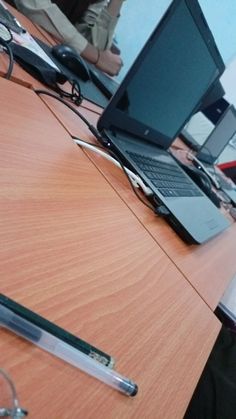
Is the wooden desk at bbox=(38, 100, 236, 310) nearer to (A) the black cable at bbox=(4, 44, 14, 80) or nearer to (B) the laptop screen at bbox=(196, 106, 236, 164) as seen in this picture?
(A) the black cable at bbox=(4, 44, 14, 80)

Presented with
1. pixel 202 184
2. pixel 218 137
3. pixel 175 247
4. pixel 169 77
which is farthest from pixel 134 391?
pixel 218 137

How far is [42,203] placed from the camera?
0.39m

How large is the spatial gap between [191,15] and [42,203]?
63cm

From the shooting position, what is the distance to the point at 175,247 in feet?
1.98

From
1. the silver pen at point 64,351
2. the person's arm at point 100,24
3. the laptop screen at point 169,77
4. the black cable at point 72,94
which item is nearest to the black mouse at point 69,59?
the black cable at point 72,94

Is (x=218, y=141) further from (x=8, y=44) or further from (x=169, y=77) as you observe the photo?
(x=8, y=44)

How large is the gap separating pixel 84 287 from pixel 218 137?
1.95m

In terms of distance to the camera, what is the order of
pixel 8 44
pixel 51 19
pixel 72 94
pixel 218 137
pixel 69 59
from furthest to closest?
1. pixel 218 137
2. pixel 51 19
3. pixel 69 59
4. pixel 72 94
5. pixel 8 44

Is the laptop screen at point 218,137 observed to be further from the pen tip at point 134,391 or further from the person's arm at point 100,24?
the pen tip at point 134,391

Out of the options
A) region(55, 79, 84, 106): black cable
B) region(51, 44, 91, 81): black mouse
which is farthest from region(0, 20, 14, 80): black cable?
region(51, 44, 91, 81): black mouse

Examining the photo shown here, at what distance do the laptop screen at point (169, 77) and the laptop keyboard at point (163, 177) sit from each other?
0.28ft

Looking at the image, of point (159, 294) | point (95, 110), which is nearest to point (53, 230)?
point (159, 294)

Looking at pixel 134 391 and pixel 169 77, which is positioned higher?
pixel 169 77

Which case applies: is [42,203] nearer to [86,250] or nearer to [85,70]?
[86,250]
